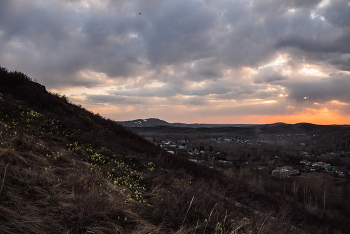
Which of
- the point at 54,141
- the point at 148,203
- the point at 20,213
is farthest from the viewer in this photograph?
the point at 54,141

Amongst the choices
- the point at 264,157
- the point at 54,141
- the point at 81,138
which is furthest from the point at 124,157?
the point at 264,157

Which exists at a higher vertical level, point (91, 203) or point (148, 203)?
point (91, 203)

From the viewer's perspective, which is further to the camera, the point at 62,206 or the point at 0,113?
the point at 0,113

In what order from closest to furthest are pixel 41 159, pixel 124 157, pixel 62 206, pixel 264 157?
pixel 62 206
pixel 41 159
pixel 124 157
pixel 264 157

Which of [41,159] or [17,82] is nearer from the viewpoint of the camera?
[41,159]

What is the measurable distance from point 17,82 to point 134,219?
65.5 ft

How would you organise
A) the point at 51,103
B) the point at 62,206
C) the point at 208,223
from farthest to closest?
1. the point at 51,103
2. the point at 208,223
3. the point at 62,206

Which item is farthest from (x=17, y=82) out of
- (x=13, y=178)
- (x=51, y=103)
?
(x=13, y=178)

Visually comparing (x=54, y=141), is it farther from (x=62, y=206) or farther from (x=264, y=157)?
(x=264, y=157)

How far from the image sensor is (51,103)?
57.3ft

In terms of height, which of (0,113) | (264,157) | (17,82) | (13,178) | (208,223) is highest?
(17,82)

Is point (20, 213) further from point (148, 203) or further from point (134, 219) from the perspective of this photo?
point (148, 203)

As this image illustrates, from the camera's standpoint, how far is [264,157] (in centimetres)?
9806

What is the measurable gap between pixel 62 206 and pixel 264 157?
108 meters
